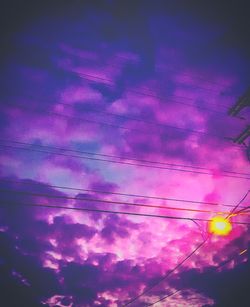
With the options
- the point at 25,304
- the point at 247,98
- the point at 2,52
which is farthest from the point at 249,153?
the point at 25,304

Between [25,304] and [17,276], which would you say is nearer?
[17,276]

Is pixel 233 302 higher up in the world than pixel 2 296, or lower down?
lower down

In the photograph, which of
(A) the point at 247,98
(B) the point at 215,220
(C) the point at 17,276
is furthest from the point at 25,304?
(A) the point at 247,98

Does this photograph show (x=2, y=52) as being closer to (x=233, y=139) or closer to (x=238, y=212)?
(x=233, y=139)

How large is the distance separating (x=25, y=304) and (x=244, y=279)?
50.8 m

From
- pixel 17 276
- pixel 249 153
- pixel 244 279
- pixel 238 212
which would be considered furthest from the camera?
pixel 244 279

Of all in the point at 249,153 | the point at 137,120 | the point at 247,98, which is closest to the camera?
the point at 247,98

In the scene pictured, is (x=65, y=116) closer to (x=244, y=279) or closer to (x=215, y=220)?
(x=215, y=220)

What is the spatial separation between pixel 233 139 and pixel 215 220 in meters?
3.64

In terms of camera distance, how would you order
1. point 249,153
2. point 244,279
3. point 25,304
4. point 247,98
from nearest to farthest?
point 247,98 → point 249,153 → point 25,304 → point 244,279

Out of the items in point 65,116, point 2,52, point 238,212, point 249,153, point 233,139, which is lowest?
point 238,212

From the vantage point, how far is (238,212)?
9.34 m

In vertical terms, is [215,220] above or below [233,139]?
below

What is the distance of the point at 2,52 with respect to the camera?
11281mm
